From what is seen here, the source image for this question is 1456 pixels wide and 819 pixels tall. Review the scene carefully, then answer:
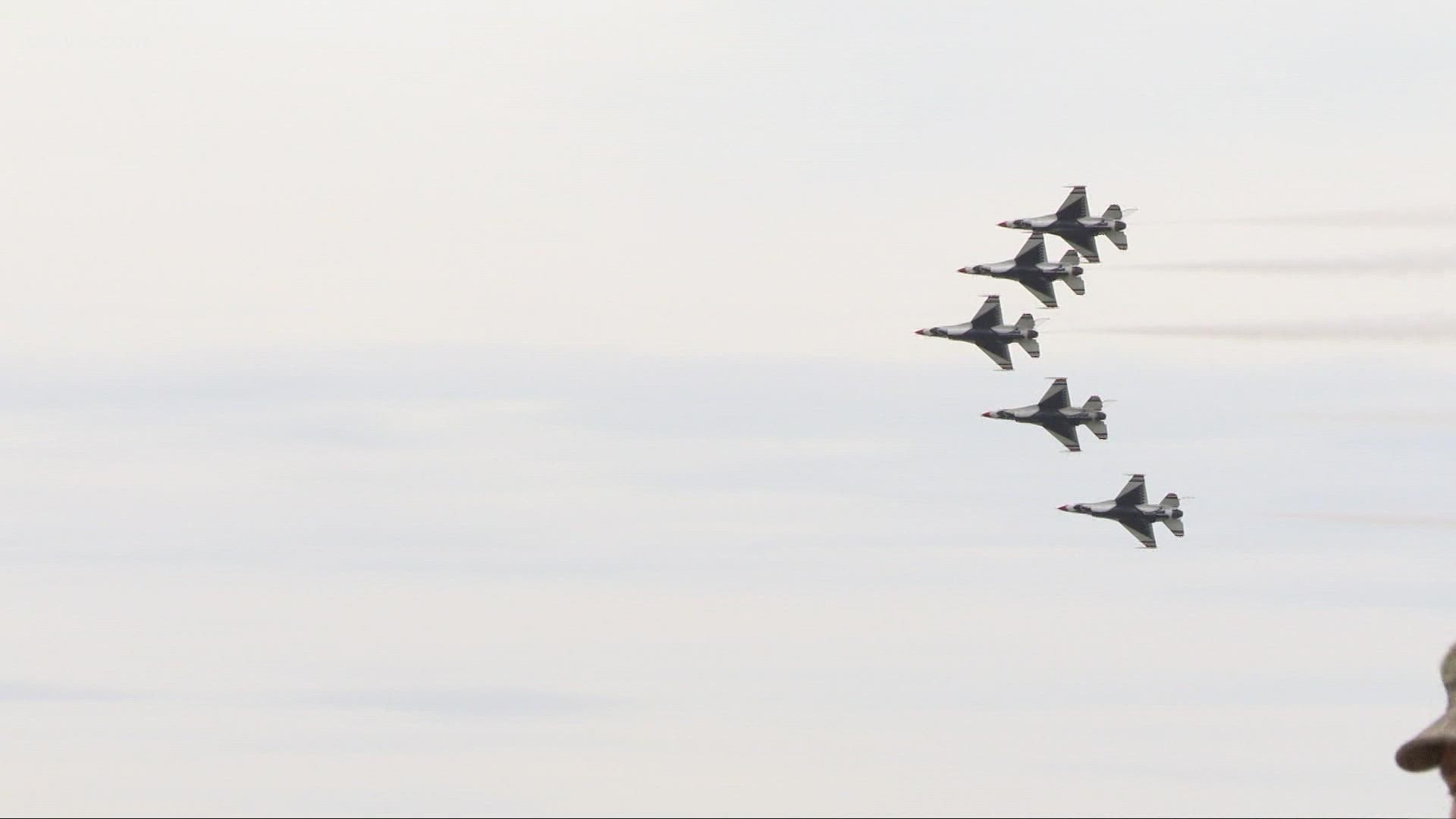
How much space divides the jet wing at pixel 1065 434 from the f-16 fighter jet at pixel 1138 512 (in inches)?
192

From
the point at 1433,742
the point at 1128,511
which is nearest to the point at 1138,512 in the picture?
the point at 1128,511

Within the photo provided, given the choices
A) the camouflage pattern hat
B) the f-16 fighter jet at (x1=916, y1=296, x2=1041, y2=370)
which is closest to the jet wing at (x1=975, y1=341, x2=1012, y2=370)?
the f-16 fighter jet at (x1=916, y1=296, x2=1041, y2=370)

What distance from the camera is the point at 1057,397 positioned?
530 ft

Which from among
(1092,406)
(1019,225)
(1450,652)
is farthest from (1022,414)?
(1450,652)

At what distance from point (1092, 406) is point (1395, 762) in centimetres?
14801

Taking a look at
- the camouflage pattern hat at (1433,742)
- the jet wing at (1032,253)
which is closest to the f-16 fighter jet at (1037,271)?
the jet wing at (1032,253)

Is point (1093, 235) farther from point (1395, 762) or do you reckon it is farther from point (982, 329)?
point (1395, 762)

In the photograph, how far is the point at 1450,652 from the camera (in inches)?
518

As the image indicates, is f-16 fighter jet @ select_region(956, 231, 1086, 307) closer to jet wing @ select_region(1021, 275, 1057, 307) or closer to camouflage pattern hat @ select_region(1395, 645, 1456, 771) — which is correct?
jet wing @ select_region(1021, 275, 1057, 307)

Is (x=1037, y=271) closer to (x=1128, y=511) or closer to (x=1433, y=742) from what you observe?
(x=1128, y=511)

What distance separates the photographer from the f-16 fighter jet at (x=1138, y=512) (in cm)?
16088

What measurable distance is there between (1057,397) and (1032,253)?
10978 millimetres

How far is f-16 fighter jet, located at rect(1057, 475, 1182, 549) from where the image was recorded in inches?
6334

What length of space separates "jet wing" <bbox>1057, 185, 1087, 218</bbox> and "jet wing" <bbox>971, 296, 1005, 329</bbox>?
10279 millimetres
